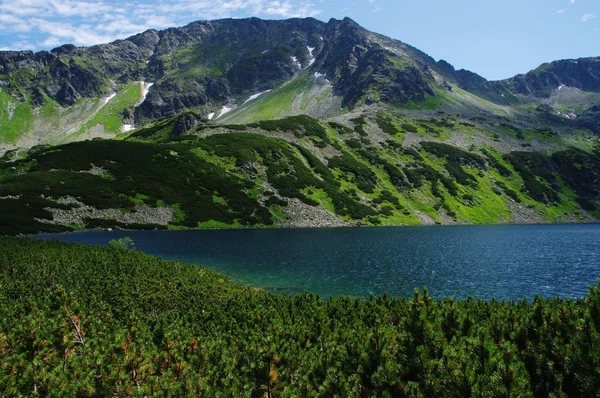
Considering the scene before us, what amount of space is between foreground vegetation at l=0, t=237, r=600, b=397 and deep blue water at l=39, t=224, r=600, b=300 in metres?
22.7

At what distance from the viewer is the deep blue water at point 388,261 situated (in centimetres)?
3859

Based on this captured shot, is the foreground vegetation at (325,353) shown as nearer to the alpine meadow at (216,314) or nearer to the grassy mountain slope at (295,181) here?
the alpine meadow at (216,314)

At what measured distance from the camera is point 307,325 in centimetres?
1453

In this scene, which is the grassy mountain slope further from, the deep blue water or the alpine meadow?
the deep blue water

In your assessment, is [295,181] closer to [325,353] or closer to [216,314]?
[216,314]

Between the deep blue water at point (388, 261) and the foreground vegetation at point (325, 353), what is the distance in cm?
2273

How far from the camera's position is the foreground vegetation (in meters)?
6.75

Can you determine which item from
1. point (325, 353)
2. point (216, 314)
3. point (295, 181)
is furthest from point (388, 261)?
point (295, 181)

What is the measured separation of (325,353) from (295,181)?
383ft

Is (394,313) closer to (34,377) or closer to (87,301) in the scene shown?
(34,377)

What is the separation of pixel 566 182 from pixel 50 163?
741ft

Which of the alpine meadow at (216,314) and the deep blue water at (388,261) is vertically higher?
the alpine meadow at (216,314)

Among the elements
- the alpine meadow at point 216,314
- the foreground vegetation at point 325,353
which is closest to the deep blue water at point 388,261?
the alpine meadow at point 216,314

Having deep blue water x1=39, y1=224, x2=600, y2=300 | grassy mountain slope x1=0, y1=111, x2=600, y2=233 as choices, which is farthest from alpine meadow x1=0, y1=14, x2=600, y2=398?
deep blue water x1=39, y1=224, x2=600, y2=300
